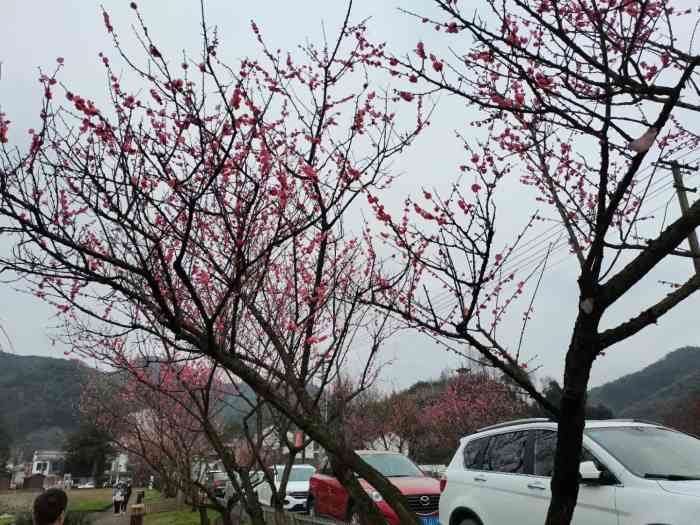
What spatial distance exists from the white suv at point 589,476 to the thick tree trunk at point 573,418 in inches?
85.9

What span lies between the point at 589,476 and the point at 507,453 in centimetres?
142

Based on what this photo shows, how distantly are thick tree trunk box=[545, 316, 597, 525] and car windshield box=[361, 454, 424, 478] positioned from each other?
25.4ft

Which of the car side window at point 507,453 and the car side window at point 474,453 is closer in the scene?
the car side window at point 507,453

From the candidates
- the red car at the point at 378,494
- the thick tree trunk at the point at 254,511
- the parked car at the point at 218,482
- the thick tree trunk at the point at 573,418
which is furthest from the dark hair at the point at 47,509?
the parked car at the point at 218,482

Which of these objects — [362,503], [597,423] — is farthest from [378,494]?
[362,503]

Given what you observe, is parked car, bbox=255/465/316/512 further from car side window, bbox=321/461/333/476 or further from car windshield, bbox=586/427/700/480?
car windshield, bbox=586/427/700/480

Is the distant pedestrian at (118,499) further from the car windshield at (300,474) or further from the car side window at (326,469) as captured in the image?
the car side window at (326,469)

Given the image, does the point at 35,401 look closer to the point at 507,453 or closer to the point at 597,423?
the point at 507,453

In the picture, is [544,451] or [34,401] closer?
[544,451]

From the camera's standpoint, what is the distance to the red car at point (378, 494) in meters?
8.76

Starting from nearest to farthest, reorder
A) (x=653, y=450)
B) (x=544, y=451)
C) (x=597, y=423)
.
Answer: (x=653, y=450) < (x=597, y=423) < (x=544, y=451)

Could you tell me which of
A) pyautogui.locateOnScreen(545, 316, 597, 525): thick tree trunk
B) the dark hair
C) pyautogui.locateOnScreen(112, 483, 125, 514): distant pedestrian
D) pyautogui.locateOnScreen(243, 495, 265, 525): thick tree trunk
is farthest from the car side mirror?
pyautogui.locateOnScreen(112, 483, 125, 514): distant pedestrian

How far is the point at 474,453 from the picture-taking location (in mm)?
6516

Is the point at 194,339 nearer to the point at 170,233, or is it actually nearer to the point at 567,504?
the point at 170,233
